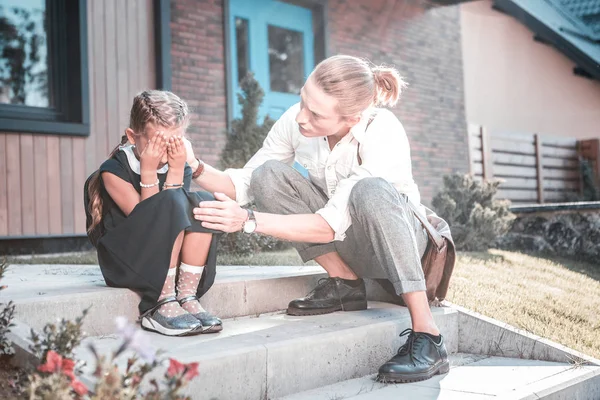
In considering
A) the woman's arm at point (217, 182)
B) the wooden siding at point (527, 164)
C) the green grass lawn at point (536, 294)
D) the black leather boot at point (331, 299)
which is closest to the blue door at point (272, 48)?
the wooden siding at point (527, 164)

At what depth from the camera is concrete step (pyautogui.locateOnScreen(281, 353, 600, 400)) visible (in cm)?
211

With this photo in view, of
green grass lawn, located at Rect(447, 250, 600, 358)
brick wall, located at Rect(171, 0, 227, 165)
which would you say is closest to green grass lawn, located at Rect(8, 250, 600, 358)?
green grass lawn, located at Rect(447, 250, 600, 358)

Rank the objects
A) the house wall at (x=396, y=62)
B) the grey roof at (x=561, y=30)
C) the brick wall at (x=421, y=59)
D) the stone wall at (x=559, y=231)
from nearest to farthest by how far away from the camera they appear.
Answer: the stone wall at (x=559, y=231) → the house wall at (x=396, y=62) → the brick wall at (x=421, y=59) → the grey roof at (x=561, y=30)

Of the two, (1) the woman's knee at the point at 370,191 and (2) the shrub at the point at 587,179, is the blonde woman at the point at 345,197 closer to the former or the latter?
(1) the woman's knee at the point at 370,191

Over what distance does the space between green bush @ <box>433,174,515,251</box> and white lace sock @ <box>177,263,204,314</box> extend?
3642mm

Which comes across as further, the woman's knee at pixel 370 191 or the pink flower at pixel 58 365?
the woman's knee at pixel 370 191

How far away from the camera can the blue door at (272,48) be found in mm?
6812

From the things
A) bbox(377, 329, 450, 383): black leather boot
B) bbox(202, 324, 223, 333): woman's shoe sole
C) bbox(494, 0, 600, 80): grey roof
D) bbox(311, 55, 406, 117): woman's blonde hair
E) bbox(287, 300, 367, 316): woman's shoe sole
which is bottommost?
bbox(377, 329, 450, 383): black leather boot

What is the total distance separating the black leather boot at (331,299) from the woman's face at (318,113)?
0.70 m

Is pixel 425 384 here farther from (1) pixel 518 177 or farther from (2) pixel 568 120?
(2) pixel 568 120

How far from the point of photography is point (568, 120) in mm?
11688

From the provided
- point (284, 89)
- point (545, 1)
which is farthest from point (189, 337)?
point (545, 1)

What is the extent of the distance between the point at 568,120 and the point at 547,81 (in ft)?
2.78

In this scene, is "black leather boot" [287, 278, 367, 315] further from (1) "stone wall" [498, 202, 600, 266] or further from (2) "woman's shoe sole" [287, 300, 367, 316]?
(1) "stone wall" [498, 202, 600, 266]
